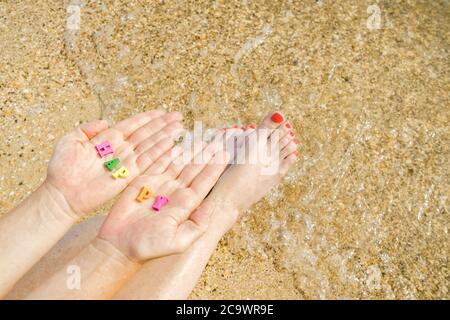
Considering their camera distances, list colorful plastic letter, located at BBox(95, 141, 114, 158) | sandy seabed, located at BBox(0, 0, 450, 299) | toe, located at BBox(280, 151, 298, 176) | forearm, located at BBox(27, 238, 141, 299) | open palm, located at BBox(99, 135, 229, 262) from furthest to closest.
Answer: toe, located at BBox(280, 151, 298, 176)
sandy seabed, located at BBox(0, 0, 450, 299)
colorful plastic letter, located at BBox(95, 141, 114, 158)
open palm, located at BBox(99, 135, 229, 262)
forearm, located at BBox(27, 238, 141, 299)

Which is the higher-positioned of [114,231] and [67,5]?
[67,5]

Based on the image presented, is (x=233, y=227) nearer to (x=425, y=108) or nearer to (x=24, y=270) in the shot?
(x=24, y=270)

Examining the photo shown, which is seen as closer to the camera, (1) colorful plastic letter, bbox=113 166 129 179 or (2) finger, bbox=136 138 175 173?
(1) colorful plastic letter, bbox=113 166 129 179

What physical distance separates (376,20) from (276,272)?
1703mm

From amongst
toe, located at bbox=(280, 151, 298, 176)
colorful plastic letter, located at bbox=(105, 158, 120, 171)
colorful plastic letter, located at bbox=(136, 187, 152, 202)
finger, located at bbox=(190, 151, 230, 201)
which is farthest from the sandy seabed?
colorful plastic letter, located at bbox=(105, 158, 120, 171)

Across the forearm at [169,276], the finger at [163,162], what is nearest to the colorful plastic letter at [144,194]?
the finger at [163,162]

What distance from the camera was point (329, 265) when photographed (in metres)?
2.31

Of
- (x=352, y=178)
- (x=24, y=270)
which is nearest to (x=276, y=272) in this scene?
(x=352, y=178)

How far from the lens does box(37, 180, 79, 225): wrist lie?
6.31 feet

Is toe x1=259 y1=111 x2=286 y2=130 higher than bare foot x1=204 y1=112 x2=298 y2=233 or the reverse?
higher

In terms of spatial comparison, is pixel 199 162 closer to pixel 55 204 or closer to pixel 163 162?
pixel 163 162

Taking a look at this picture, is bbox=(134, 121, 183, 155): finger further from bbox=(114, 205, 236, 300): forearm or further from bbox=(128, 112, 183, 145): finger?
bbox=(114, 205, 236, 300): forearm

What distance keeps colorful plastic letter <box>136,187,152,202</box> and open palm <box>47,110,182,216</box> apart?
0.10 metres

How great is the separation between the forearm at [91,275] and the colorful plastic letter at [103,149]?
368 millimetres
